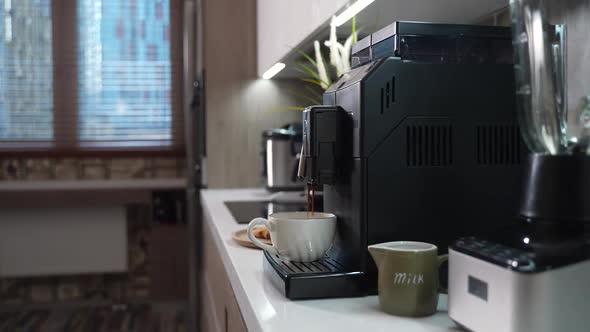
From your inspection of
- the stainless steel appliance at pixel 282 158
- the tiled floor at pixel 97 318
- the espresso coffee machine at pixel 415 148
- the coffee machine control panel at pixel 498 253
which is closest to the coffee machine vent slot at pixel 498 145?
the espresso coffee machine at pixel 415 148

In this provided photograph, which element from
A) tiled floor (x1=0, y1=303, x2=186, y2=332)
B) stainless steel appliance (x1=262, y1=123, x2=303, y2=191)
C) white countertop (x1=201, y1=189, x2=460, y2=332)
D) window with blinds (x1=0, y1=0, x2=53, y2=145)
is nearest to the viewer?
white countertop (x1=201, y1=189, x2=460, y2=332)

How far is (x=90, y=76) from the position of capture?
4.10m

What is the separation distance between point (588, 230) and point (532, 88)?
0.16 m

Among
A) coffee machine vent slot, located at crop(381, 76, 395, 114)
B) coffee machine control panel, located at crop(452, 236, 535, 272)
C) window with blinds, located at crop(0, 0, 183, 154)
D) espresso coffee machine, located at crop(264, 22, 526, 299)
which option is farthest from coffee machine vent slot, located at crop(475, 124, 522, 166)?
window with blinds, located at crop(0, 0, 183, 154)

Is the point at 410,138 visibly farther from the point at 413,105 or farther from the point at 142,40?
the point at 142,40

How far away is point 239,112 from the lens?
277 centimetres

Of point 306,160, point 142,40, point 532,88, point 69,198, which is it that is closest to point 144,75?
point 142,40

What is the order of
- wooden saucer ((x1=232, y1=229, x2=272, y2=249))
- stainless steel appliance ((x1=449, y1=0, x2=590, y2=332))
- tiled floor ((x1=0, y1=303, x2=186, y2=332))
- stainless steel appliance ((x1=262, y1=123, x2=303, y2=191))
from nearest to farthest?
stainless steel appliance ((x1=449, y1=0, x2=590, y2=332)), wooden saucer ((x1=232, y1=229, x2=272, y2=249)), stainless steel appliance ((x1=262, y1=123, x2=303, y2=191)), tiled floor ((x1=0, y1=303, x2=186, y2=332))

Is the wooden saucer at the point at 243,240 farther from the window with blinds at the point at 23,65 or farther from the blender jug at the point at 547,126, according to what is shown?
the window with blinds at the point at 23,65

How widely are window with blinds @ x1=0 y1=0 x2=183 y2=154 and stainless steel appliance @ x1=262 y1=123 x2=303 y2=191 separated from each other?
186 centimetres

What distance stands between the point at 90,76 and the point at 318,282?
3.66 metres

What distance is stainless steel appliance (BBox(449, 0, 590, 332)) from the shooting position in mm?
555

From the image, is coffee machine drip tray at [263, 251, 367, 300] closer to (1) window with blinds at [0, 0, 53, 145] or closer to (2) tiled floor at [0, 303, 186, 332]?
(2) tiled floor at [0, 303, 186, 332]

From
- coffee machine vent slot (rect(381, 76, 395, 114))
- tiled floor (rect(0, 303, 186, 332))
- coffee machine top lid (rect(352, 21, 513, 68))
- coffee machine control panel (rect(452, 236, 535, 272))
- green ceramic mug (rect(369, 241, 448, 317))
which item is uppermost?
coffee machine top lid (rect(352, 21, 513, 68))
